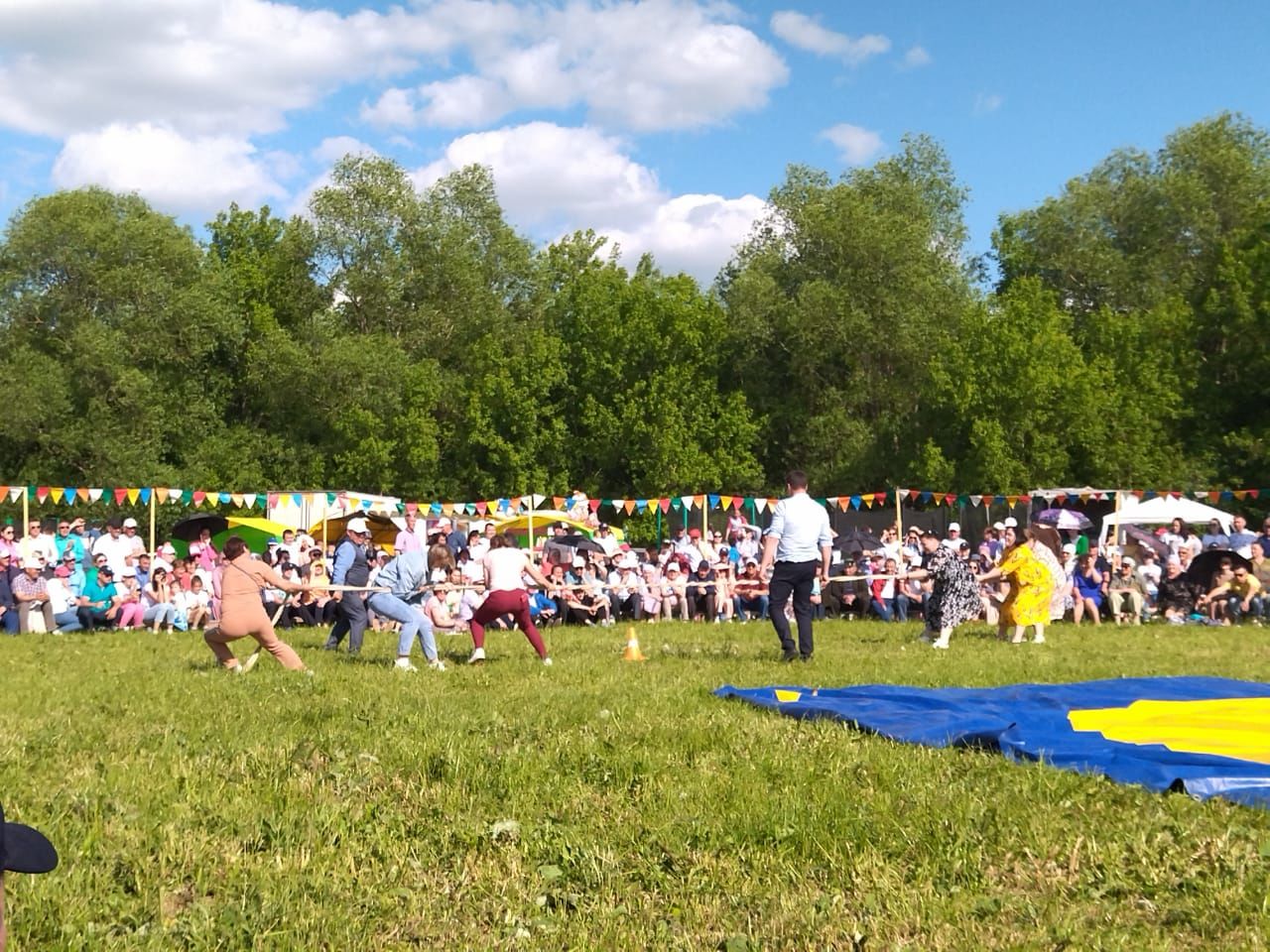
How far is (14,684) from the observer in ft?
37.7

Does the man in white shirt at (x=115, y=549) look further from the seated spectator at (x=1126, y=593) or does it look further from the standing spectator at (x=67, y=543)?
the seated spectator at (x=1126, y=593)

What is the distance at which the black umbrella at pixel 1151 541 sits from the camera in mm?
22938

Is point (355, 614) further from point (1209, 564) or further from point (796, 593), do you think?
point (1209, 564)

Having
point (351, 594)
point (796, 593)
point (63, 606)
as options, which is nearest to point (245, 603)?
point (351, 594)

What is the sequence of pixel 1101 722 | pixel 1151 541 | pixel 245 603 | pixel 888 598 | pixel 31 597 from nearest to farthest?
pixel 1101 722
pixel 245 603
pixel 31 597
pixel 888 598
pixel 1151 541

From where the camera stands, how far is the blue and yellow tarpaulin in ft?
19.9

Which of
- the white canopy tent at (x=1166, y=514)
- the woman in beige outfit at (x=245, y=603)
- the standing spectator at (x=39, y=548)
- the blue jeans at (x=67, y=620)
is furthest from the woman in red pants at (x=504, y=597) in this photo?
the white canopy tent at (x=1166, y=514)

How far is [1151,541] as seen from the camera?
2384 cm

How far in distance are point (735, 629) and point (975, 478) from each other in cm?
2337

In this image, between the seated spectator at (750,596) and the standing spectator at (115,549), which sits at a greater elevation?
the standing spectator at (115,549)

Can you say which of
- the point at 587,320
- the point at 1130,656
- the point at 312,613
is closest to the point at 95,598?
Answer: the point at 312,613

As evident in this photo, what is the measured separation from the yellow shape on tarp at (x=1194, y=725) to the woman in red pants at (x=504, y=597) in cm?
590

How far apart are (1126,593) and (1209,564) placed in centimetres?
137

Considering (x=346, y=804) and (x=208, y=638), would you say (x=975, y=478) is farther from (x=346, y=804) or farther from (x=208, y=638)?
(x=346, y=804)
